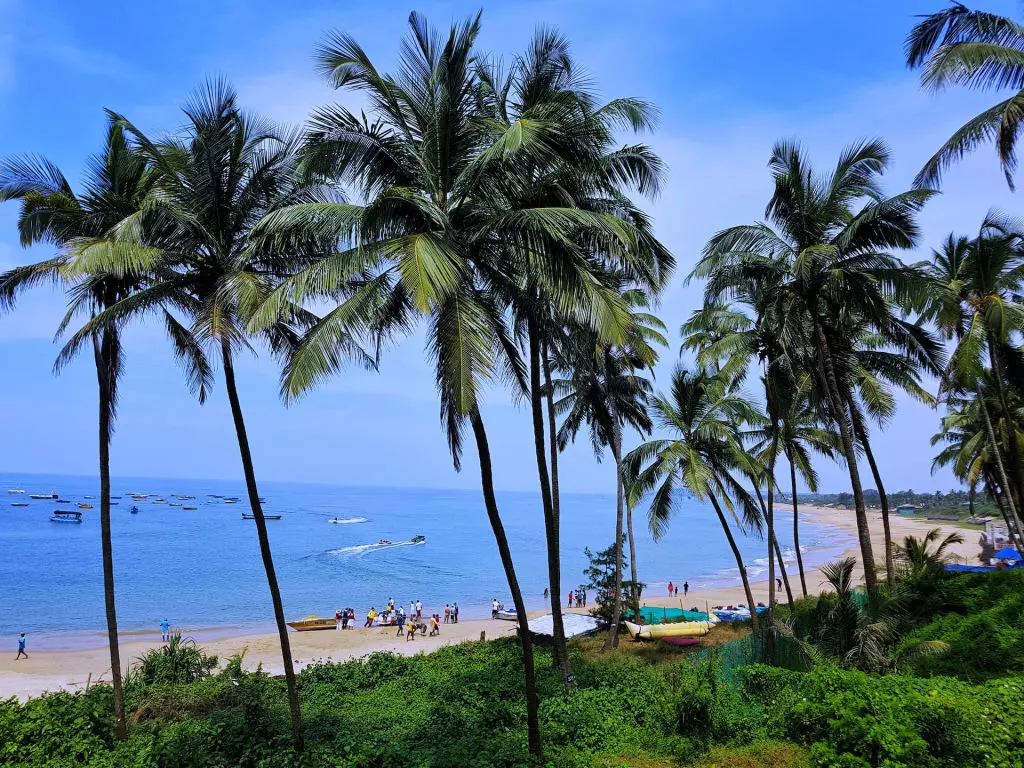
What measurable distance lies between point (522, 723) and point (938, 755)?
18.5 feet

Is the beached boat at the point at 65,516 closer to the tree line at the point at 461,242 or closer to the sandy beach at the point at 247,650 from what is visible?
the sandy beach at the point at 247,650

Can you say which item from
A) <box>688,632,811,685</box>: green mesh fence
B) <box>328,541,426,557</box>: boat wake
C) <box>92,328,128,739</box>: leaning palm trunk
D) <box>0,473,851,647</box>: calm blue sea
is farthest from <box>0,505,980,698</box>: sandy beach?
<box>328,541,426,557</box>: boat wake

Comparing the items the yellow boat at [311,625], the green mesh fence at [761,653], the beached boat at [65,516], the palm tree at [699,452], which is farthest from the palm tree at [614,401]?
the beached boat at [65,516]

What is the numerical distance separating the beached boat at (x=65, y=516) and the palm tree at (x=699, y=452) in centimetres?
9868

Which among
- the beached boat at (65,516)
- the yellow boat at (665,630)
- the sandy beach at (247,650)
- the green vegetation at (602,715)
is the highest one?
the beached boat at (65,516)

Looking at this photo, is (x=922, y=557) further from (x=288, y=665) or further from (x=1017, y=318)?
(x=288, y=665)

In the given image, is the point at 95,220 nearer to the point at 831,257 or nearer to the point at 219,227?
the point at 219,227

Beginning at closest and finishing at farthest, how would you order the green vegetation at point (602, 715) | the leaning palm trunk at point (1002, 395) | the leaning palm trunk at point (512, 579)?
the green vegetation at point (602, 715), the leaning palm trunk at point (512, 579), the leaning palm trunk at point (1002, 395)

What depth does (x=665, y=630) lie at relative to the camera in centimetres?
1991

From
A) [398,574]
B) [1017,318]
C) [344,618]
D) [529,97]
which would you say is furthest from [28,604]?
[1017,318]

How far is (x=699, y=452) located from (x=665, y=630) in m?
6.27

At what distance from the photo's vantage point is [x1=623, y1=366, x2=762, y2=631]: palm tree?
17641 millimetres

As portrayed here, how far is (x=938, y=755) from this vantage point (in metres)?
6.12

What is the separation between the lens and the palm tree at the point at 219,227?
27.3ft
